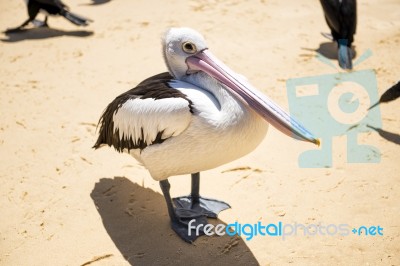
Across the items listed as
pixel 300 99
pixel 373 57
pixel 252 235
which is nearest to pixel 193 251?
pixel 252 235

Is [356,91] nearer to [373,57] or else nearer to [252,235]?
[373,57]

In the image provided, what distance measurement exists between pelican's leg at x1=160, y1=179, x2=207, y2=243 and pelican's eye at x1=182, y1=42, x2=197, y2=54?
952 millimetres

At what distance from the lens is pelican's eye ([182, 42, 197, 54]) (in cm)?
254

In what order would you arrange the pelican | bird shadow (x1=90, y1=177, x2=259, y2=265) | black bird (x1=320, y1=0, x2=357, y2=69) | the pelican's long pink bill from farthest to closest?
black bird (x1=320, y1=0, x2=357, y2=69), bird shadow (x1=90, y1=177, x2=259, y2=265), the pelican, the pelican's long pink bill

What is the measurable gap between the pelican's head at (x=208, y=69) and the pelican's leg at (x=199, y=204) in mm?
934

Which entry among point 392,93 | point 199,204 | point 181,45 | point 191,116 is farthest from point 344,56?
point 191,116

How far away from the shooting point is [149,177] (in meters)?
3.52

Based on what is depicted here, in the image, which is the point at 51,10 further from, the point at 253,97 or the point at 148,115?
the point at 253,97

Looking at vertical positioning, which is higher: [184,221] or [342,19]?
[342,19]

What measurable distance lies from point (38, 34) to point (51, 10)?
20.0 inches

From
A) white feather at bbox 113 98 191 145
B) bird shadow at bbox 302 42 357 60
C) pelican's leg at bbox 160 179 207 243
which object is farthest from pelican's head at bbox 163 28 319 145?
bird shadow at bbox 302 42 357 60

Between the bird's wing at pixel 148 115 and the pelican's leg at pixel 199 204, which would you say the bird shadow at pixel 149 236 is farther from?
the bird's wing at pixel 148 115

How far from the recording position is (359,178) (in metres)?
3.29

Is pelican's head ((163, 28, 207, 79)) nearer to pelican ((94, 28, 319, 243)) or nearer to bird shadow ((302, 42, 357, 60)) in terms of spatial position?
pelican ((94, 28, 319, 243))
